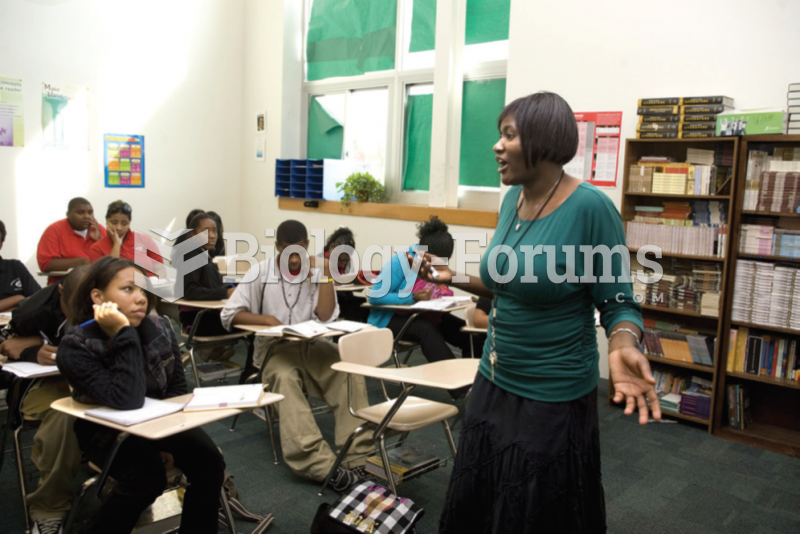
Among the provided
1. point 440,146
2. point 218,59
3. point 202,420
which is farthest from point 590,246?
point 218,59

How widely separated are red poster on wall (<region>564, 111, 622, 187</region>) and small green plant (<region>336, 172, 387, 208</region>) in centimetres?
226

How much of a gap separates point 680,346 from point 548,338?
10.7 feet

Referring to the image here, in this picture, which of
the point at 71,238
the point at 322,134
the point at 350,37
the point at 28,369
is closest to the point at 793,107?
the point at 28,369

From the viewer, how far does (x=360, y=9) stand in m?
6.86

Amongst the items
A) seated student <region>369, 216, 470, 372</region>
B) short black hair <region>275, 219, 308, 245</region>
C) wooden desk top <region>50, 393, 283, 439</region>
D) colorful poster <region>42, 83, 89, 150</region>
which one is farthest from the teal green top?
colorful poster <region>42, 83, 89, 150</region>

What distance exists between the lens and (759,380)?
3.85 metres

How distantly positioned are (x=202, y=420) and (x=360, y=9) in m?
5.89

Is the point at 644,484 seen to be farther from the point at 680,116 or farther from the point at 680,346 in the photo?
the point at 680,116

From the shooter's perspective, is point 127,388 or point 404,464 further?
point 404,464

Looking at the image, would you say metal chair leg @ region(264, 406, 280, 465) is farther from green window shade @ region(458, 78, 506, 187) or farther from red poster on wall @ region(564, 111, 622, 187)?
green window shade @ region(458, 78, 506, 187)

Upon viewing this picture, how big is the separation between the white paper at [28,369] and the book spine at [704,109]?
3.91 meters

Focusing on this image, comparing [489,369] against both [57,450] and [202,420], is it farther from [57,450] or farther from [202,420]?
[57,450]

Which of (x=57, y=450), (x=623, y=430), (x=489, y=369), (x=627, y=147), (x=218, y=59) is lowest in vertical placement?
(x=623, y=430)

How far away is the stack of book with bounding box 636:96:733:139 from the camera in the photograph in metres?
3.99
